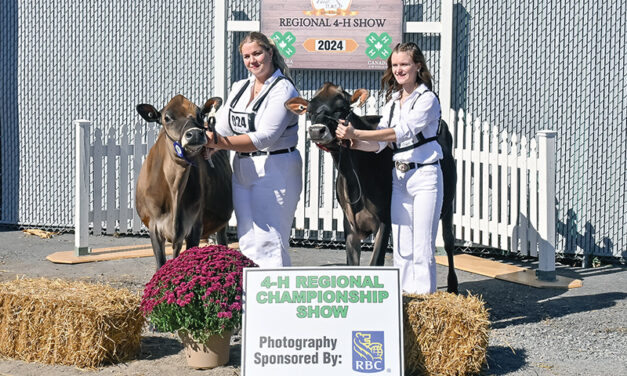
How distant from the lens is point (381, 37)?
35.2ft

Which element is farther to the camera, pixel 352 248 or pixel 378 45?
pixel 378 45

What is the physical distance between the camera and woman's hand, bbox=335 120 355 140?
20.1 feet

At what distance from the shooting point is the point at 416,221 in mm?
6559

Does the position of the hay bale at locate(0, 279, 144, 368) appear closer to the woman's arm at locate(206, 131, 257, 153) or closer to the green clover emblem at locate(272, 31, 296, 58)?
the woman's arm at locate(206, 131, 257, 153)

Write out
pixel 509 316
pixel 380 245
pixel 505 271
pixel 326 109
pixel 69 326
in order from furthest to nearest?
pixel 505 271 → pixel 509 316 → pixel 380 245 → pixel 326 109 → pixel 69 326

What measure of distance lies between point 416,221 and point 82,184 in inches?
205

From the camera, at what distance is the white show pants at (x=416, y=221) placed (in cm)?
654

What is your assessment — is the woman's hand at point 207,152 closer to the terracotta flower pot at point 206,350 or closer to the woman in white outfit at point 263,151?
the woman in white outfit at point 263,151

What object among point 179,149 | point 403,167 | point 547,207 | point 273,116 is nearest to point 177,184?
point 179,149

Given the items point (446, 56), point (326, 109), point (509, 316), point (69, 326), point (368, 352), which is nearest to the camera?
point (368, 352)

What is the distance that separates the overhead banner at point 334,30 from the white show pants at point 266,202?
4571 mm

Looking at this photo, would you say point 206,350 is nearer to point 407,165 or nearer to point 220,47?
point 407,165

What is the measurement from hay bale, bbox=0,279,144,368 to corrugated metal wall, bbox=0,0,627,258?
5.41 meters

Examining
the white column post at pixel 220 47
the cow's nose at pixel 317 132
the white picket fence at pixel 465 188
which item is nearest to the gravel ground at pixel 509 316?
the white picket fence at pixel 465 188
